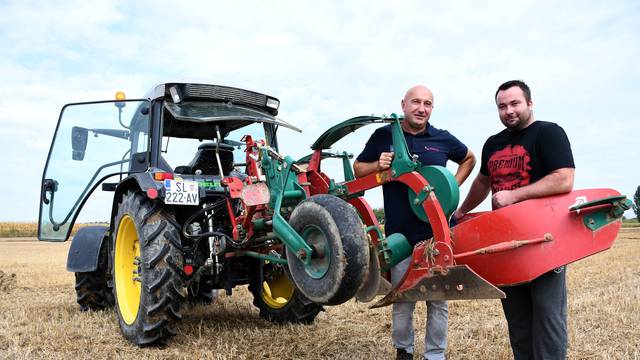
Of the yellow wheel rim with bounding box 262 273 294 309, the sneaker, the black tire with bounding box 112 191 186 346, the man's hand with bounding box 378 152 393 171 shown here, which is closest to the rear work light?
the black tire with bounding box 112 191 186 346

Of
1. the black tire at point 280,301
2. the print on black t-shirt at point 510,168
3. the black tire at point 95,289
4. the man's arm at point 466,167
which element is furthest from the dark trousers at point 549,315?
the black tire at point 95,289

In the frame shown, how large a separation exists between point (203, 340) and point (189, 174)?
1.60 metres

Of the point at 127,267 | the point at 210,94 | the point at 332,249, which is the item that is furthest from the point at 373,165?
the point at 127,267

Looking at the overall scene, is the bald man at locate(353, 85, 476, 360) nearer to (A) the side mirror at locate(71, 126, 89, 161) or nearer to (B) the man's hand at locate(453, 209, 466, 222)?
(B) the man's hand at locate(453, 209, 466, 222)

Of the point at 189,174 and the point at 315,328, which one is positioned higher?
the point at 189,174

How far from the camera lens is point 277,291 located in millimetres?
5996

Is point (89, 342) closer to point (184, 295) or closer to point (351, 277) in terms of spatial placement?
point (184, 295)

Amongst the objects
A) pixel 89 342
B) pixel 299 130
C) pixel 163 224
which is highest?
pixel 299 130

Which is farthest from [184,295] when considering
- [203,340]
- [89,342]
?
[89,342]

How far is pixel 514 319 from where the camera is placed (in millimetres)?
3326

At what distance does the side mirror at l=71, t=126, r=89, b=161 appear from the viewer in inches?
226

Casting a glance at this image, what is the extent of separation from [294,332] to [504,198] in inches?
109

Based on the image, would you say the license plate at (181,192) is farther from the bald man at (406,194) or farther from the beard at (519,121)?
the beard at (519,121)

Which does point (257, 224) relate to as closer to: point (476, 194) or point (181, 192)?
point (181, 192)
